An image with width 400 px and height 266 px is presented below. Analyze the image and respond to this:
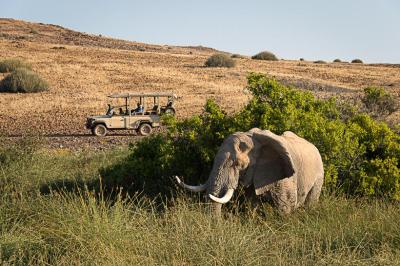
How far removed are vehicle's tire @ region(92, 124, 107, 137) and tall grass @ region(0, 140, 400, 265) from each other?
12.1 meters

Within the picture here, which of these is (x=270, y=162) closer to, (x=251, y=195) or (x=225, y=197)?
(x=251, y=195)

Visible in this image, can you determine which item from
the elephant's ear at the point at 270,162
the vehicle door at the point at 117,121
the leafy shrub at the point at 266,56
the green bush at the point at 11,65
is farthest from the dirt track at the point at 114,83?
the leafy shrub at the point at 266,56

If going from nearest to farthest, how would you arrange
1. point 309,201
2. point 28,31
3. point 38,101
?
point 309,201
point 38,101
point 28,31

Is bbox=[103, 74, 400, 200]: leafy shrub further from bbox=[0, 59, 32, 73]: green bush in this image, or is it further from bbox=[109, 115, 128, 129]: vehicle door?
bbox=[0, 59, 32, 73]: green bush

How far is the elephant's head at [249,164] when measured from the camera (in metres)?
7.86

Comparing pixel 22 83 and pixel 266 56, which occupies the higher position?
pixel 266 56

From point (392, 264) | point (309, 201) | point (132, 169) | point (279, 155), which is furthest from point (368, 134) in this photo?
point (392, 264)

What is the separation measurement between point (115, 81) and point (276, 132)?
26.1m

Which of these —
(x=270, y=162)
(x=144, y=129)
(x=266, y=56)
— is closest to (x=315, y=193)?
(x=270, y=162)

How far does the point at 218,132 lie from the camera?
998 cm

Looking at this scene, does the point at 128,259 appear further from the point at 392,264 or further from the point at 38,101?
the point at 38,101

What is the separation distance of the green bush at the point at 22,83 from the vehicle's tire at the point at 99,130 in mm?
11270

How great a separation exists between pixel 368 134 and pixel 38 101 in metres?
20.2

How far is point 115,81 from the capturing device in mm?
35188
